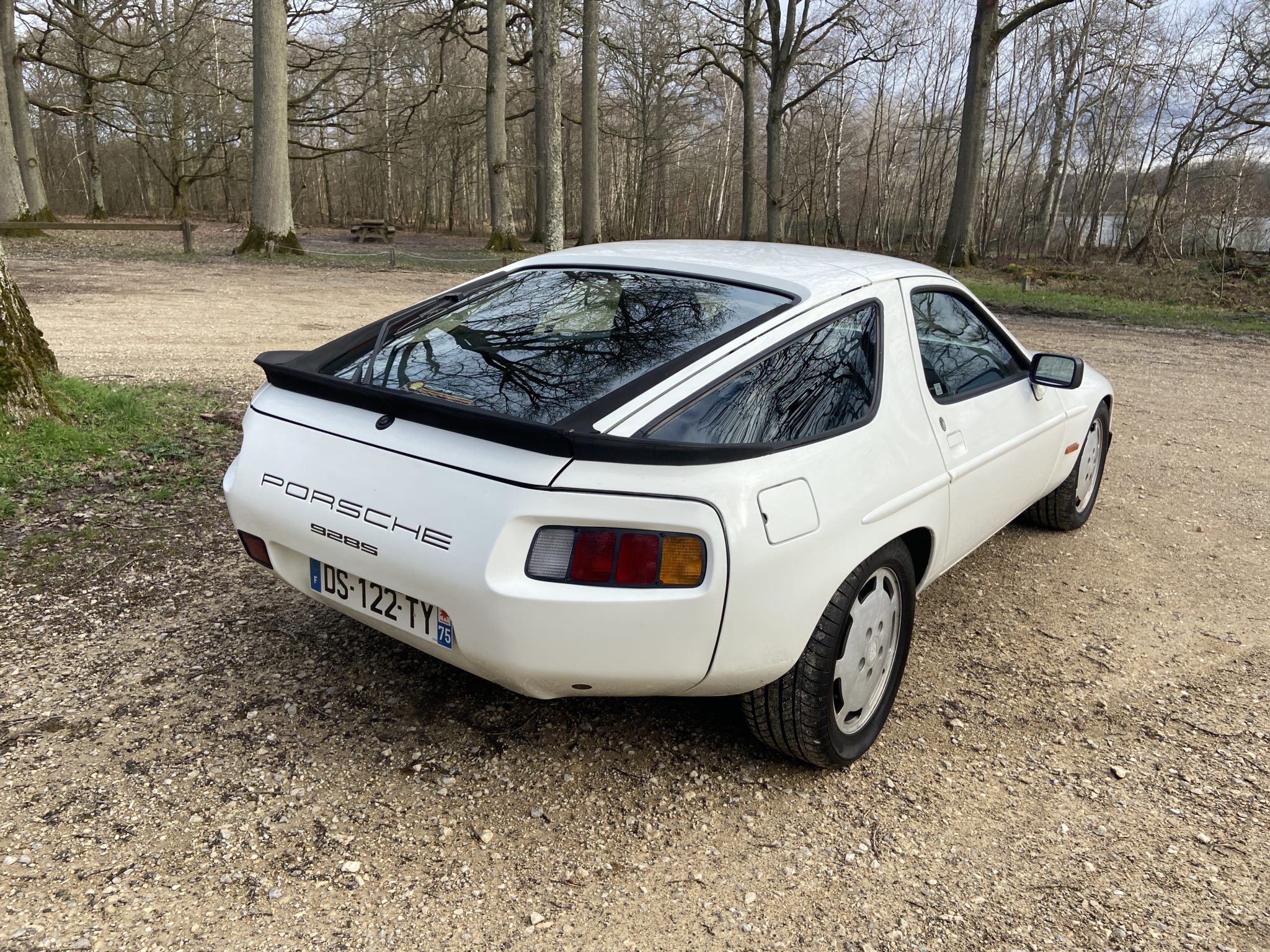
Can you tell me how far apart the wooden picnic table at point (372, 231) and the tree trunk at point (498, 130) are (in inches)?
383

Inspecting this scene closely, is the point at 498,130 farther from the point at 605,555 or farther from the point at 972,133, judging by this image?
the point at 605,555

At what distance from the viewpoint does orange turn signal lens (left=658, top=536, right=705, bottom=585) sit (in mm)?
2188

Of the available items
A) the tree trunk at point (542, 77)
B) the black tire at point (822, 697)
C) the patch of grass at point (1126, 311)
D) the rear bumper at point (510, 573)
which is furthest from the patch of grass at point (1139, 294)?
the rear bumper at point (510, 573)

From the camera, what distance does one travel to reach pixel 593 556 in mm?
2174

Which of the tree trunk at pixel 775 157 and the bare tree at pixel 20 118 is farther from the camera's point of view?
the tree trunk at pixel 775 157

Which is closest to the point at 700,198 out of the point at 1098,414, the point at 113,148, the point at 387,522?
the point at 113,148

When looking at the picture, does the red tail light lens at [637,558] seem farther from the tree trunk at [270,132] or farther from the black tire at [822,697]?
the tree trunk at [270,132]

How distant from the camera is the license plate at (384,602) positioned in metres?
2.38

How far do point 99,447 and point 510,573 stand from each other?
13.4 ft

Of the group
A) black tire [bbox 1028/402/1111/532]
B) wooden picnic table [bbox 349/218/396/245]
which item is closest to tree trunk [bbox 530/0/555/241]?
wooden picnic table [bbox 349/218/396/245]

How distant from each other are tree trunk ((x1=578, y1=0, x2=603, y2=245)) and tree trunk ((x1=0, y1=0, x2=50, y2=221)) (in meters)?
13.3

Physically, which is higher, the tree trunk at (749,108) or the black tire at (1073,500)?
the tree trunk at (749,108)

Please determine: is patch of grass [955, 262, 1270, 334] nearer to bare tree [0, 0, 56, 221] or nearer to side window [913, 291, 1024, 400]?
side window [913, 291, 1024, 400]

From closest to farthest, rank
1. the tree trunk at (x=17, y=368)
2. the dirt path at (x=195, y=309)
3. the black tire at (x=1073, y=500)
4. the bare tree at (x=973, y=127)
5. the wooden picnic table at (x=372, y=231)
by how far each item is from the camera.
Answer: the black tire at (x=1073, y=500)
the tree trunk at (x=17, y=368)
the dirt path at (x=195, y=309)
the bare tree at (x=973, y=127)
the wooden picnic table at (x=372, y=231)
